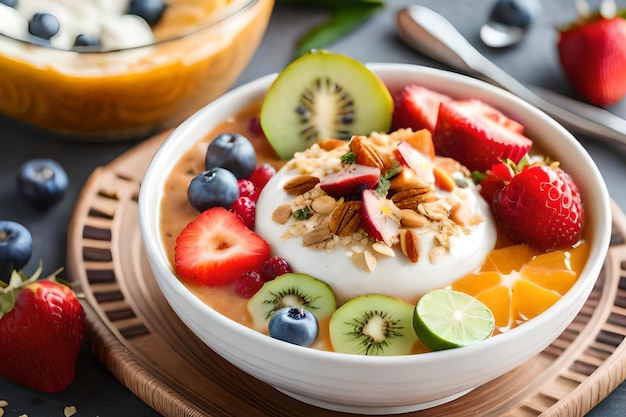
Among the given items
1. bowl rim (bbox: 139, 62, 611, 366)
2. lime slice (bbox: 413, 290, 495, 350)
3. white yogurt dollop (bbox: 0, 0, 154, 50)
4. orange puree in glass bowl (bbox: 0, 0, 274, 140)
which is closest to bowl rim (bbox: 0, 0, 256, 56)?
orange puree in glass bowl (bbox: 0, 0, 274, 140)

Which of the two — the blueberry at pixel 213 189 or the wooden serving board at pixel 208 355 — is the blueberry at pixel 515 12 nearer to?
the wooden serving board at pixel 208 355

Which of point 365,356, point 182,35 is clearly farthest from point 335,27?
point 365,356

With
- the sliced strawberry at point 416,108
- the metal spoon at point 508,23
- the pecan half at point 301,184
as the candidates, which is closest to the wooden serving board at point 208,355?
the pecan half at point 301,184

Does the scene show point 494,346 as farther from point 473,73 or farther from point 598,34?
point 598,34

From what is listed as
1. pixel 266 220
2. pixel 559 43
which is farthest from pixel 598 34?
pixel 266 220

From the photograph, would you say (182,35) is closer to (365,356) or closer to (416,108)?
(416,108)
